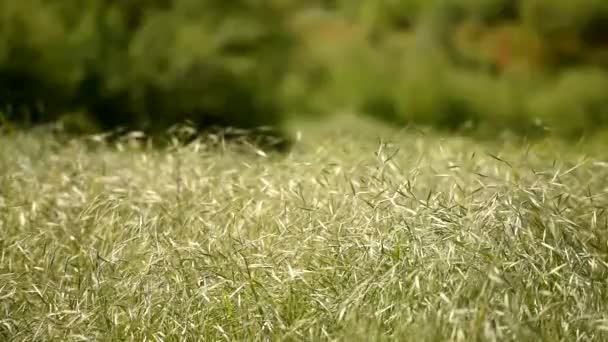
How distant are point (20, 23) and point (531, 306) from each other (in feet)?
17.0

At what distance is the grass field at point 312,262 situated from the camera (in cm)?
233

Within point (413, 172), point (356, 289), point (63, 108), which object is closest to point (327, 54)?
point (63, 108)

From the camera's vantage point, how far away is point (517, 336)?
212 centimetres

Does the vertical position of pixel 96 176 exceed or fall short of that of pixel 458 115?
it exceeds it

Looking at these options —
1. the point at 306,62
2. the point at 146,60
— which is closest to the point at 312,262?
the point at 146,60

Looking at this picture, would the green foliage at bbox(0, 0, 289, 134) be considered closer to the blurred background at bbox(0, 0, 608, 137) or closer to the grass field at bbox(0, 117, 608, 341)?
the blurred background at bbox(0, 0, 608, 137)

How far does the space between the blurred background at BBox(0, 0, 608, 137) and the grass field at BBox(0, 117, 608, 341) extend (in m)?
2.99

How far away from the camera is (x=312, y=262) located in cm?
271

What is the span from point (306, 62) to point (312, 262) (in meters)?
4.46

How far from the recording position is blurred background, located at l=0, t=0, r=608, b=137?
627 cm

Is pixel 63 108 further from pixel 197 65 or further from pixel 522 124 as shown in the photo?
pixel 522 124

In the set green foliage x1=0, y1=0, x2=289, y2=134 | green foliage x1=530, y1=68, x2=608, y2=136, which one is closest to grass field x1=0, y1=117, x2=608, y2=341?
green foliage x1=530, y1=68, x2=608, y2=136

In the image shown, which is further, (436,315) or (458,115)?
(458,115)

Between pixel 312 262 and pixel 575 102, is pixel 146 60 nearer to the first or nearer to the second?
pixel 575 102
